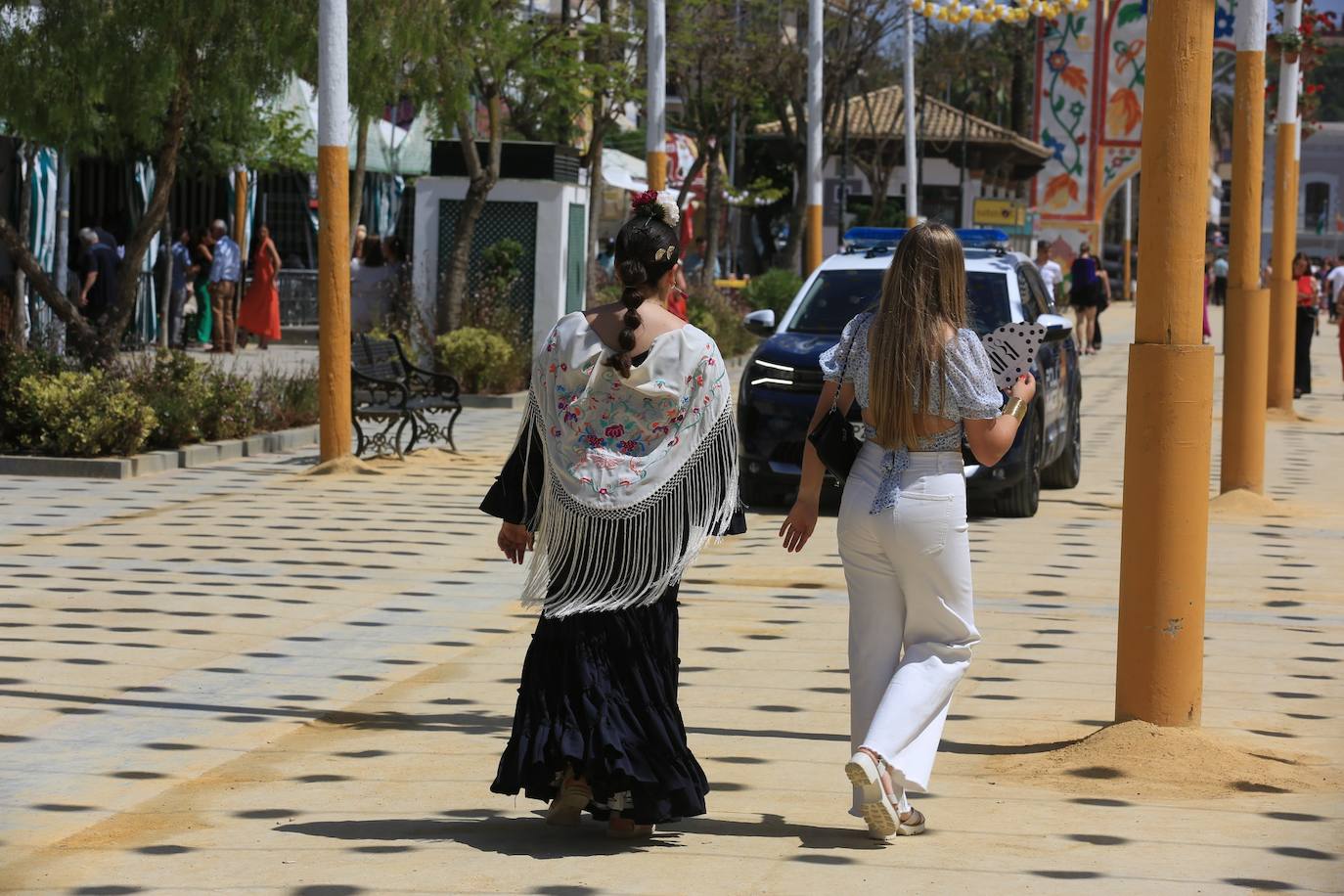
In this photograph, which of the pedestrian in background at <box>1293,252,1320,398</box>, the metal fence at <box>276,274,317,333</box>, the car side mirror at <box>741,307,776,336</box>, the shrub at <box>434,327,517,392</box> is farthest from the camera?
the metal fence at <box>276,274,317,333</box>

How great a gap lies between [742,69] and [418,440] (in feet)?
89.7

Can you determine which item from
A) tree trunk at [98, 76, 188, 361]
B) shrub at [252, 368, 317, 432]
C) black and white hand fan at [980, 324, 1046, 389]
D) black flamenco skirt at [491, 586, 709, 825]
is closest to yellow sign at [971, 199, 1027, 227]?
shrub at [252, 368, 317, 432]

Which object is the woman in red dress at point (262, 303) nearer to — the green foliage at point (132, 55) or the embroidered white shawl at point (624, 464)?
the green foliage at point (132, 55)

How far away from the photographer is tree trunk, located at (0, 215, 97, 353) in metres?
16.4

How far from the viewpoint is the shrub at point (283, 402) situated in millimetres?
17906

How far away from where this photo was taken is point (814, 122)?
31625 mm

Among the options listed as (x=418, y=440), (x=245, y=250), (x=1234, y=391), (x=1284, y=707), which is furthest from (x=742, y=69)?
(x=1284, y=707)

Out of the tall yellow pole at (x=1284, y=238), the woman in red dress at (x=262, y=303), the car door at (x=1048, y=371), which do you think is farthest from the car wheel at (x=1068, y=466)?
the woman in red dress at (x=262, y=303)

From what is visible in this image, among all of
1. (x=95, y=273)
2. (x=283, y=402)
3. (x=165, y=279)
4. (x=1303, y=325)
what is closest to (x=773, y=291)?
(x=1303, y=325)

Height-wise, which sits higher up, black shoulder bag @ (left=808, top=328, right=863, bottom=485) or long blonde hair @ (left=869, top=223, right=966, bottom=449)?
long blonde hair @ (left=869, top=223, right=966, bottom=449)

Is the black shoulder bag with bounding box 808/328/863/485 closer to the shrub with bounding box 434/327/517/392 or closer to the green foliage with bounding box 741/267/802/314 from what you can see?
the shrub with bounding box 434/327/517/392

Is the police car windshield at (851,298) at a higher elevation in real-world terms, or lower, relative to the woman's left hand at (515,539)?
higher

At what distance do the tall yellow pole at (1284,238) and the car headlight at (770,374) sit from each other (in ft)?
27.0

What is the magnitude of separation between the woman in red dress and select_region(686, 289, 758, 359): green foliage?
19.3 feet
